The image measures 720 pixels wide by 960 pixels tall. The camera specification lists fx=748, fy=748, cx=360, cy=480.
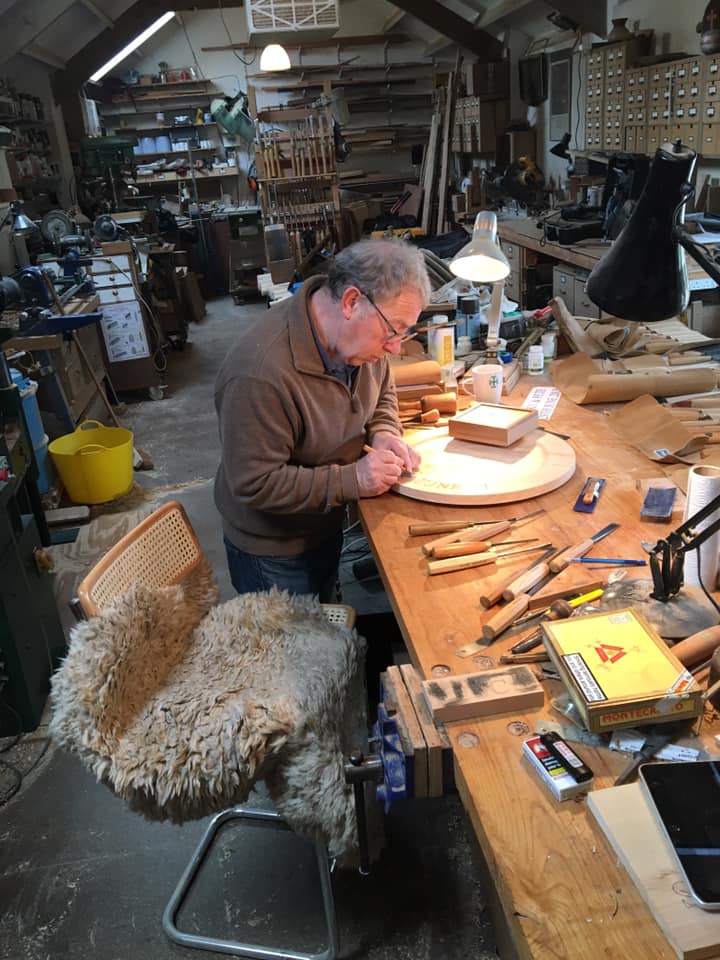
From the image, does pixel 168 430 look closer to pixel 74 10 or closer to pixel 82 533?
pixel 82 533

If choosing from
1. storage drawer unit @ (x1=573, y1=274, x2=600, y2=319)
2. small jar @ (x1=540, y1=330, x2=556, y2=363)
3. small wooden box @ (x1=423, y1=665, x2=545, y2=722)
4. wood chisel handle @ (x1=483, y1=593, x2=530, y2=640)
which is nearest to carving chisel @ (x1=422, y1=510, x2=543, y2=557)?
wood chisel handle @ (x1=483, y1=593, x2=530, y2=640)

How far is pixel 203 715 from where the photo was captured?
1.50m

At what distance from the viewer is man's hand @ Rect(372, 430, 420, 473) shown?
1.89m

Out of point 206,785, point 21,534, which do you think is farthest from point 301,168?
point 206,785

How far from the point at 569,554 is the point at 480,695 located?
48 centimetres

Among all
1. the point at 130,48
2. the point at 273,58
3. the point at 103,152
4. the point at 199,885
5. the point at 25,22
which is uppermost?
the point at 130,48

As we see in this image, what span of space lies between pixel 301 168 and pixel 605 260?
590cm

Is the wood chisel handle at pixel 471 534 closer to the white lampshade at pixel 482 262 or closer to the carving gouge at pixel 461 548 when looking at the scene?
the carving gouge at pixel 461 548

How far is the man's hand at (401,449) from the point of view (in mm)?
1885

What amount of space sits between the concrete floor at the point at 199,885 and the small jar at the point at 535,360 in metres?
1.48

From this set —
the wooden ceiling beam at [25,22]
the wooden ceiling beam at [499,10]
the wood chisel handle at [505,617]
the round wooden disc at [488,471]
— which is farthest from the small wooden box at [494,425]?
the wooden ceiling beam at [25,22]

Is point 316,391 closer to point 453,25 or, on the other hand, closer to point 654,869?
point 654,869

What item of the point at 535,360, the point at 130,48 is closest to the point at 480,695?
the point at 535,360

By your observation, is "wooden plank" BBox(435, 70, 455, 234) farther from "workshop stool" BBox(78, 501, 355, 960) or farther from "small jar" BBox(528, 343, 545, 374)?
"workshop stool" BBox(78, 501, 355, 960)
